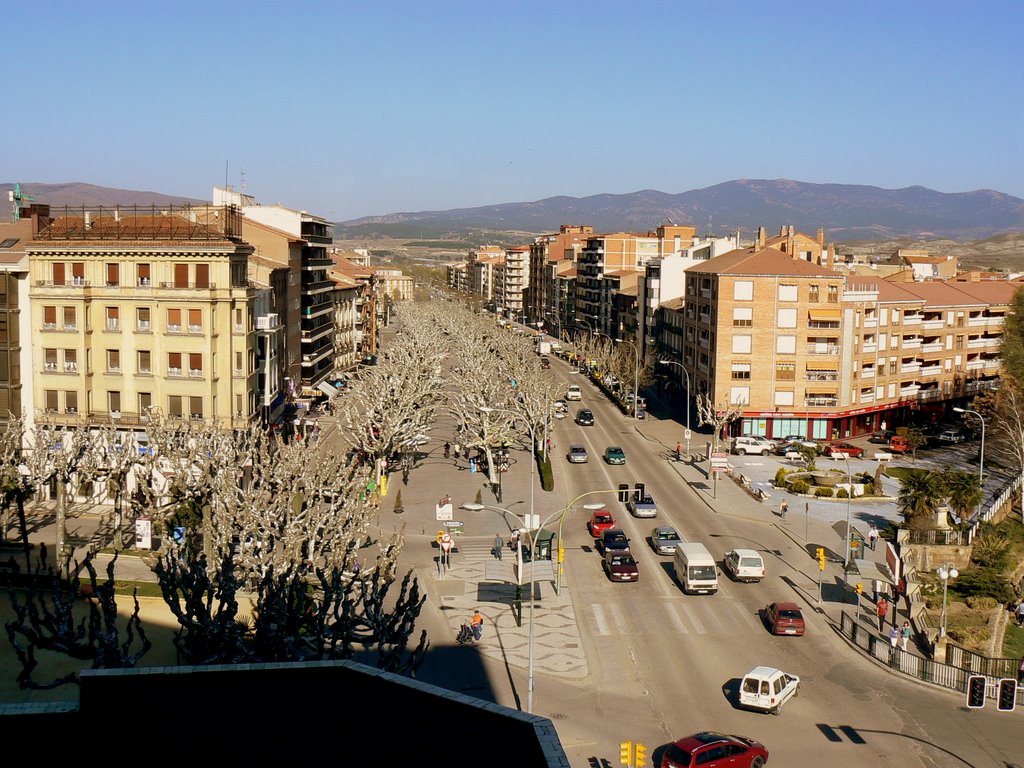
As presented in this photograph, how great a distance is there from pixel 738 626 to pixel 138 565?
899 inches

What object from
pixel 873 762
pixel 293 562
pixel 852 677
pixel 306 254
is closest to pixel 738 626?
pixel 852 677

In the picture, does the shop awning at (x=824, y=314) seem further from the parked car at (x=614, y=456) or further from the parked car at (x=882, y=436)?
the parked car at (x=614, y=456)

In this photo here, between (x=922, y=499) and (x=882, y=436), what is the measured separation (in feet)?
96.4

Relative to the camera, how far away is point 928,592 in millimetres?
42281

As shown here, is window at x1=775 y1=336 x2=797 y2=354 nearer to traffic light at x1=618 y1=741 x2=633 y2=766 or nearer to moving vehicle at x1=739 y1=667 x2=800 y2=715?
moving vehicle at x1=739 y1=667 x2=800 y2=715

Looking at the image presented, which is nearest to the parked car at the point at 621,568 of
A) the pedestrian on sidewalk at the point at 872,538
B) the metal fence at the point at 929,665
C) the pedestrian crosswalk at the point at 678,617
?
the pedestrian crosswalk at the point at 678,617

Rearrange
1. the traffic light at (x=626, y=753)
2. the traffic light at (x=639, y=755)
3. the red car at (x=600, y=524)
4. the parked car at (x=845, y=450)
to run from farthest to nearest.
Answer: the parked car at (x=845, y=450) → the red car at (x=600, y=524) → the traffic light at (x=626, y=753) → the traffic light at (x=639, y=755)

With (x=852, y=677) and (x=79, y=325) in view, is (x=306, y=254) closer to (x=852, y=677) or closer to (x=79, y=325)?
(x=79, y=325)

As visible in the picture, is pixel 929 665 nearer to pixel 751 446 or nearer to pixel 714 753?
pixel 714 753

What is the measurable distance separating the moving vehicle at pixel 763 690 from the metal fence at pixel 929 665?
5374mm

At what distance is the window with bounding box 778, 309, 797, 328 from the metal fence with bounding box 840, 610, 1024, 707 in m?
40.0

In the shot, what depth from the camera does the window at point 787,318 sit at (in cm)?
7294

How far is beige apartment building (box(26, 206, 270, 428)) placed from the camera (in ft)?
167

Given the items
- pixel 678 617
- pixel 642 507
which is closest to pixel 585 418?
pixel 642 507
